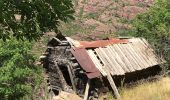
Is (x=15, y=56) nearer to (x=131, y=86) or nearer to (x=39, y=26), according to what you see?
(x=131, y=86)

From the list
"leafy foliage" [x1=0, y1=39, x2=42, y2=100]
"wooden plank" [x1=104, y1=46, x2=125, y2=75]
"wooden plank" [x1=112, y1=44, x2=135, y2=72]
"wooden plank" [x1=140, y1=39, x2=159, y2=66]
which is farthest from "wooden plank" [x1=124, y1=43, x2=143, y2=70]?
"leafy foliage" [x1=0, y1=39, x2=42, y2=100]

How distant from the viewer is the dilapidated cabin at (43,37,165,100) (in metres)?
18.8

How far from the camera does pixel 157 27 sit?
976 inches

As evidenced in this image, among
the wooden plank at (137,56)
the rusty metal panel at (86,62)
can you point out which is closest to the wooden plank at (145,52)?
the wooden plank at (137,56)

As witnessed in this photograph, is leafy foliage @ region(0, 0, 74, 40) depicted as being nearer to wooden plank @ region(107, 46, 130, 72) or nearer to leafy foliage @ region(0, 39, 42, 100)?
wooden plank @ region(107, 46, 130, 72)

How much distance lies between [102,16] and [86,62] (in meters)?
40.5

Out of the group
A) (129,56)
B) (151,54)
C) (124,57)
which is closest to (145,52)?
(151,54)

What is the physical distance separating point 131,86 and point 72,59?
3.41 metres

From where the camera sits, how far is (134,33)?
1111 inches

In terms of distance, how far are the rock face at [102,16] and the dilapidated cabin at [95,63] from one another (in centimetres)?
2611

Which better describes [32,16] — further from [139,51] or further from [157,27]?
[157,27]

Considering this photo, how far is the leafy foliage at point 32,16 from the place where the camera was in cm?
531

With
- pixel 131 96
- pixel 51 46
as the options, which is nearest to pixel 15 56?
pixel 51 46

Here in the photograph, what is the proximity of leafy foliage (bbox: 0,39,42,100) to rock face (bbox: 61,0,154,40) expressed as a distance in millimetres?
21293
